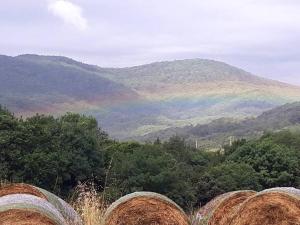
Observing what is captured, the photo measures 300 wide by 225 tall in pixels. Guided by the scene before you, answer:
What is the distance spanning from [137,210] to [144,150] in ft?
101

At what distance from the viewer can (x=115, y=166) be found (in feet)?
130

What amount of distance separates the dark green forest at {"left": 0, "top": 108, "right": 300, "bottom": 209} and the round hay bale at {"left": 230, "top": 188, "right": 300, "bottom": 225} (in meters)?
17.8

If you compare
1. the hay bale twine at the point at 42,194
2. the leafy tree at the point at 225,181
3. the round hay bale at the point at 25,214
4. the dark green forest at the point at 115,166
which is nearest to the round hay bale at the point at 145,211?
the hay bale twine at the point at 42,194

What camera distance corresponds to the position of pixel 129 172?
38.8 m

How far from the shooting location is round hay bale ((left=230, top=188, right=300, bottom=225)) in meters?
13.4

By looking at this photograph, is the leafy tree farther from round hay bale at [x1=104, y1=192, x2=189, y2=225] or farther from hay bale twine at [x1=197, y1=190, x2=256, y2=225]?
round hay bale at [x1=104, y1=192, x2=189, y2=225]

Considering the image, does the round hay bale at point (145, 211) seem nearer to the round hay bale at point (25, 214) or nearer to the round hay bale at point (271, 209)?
the round hay bale at point (271, 209)

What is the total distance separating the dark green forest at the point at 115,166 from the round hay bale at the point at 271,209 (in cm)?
1777

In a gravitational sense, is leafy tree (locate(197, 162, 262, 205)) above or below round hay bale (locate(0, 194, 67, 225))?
below

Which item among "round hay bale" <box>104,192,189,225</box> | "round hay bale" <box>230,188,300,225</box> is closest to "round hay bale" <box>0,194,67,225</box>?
"round hay bale" <box>104,192,189,225</box>

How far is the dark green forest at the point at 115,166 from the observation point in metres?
36.2

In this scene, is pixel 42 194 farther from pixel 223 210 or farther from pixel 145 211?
pixel 223 210

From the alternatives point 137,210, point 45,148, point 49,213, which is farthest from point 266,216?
point 45,148

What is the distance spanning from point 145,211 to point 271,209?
2.63 meters
